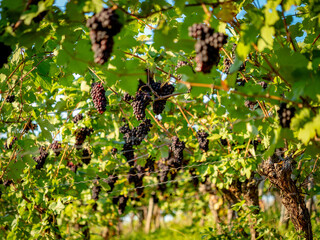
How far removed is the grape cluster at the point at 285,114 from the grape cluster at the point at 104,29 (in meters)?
0.83

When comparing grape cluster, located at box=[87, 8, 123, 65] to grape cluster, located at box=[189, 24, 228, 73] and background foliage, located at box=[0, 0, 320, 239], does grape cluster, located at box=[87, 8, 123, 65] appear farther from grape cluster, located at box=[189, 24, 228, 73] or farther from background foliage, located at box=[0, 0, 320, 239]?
grape cluster, located at box=[189, 24, 228, 73]

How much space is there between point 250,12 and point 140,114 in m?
1.44

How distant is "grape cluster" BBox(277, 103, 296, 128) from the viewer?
1.36 m

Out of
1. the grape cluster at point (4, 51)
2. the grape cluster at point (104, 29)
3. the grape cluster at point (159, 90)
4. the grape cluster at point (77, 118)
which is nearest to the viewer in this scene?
the grape cluster at point (104, 29)

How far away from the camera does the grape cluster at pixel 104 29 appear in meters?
1.22

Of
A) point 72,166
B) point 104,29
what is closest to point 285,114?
point 104,29

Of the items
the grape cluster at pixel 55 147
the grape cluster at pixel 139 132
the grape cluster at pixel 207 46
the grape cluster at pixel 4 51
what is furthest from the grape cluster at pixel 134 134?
the grape cluster at pixel 207 46

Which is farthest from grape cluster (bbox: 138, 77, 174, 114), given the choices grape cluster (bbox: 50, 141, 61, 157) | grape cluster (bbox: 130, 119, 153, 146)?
grape cluster (bbox: 50, 141, 61, 157)

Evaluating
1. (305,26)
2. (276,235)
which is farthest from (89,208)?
(305,26)

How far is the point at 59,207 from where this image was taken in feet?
10.9

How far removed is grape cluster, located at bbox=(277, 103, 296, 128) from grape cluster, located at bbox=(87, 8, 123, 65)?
0.83 metres

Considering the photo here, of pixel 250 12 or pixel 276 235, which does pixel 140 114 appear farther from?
pixel 276 235

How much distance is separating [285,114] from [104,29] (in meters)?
0.90

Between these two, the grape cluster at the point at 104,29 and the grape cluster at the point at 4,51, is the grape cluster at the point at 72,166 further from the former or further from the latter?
the grape cluster at the point at 104,29
